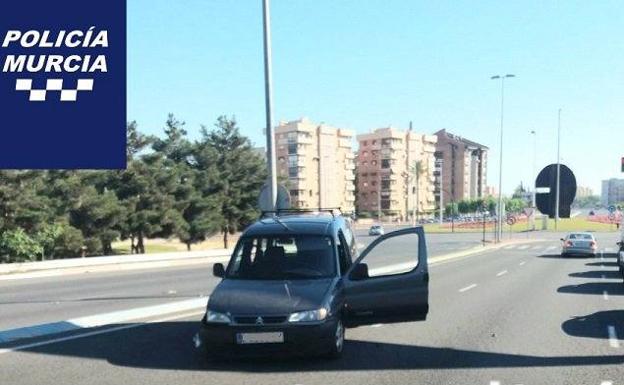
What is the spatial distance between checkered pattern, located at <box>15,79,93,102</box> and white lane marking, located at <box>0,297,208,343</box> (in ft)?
29.1

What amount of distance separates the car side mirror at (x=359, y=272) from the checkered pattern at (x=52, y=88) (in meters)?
14.1

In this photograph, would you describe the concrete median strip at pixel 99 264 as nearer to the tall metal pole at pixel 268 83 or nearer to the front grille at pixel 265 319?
the tall metal pole at pixel 268 83

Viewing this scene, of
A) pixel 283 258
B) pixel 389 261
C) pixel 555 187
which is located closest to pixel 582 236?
pixel 389 261

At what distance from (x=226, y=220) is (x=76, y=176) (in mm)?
16001

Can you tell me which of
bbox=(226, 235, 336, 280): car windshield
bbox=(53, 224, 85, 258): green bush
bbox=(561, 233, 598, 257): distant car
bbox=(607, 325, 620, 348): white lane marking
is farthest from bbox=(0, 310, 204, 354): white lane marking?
bbox=(561, 233, 598, 257): distant car

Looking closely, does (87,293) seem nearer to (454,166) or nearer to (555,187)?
(555,187)

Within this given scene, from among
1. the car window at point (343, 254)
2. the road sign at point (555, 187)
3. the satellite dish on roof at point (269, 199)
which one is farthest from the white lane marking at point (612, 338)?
the road sign at point (555, 187)

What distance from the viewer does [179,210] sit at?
42.0 metres

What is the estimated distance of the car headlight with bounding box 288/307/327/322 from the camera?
7.31 m

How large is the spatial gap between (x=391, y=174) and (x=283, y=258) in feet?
476

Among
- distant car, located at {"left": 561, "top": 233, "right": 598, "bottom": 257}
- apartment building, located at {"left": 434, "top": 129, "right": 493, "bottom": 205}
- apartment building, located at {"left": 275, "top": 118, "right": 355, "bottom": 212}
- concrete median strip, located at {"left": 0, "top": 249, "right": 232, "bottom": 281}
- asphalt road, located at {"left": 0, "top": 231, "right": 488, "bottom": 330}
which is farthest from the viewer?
apartment building, located at {"left": 434, "top": 129, "right": 493, "bottom": 205}

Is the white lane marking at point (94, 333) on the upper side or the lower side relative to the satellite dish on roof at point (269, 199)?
lower

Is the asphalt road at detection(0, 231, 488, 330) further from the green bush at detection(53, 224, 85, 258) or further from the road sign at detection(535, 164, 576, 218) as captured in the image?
the road sign at detection(535, 164, 576, 218)

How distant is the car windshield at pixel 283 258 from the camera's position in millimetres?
8445
